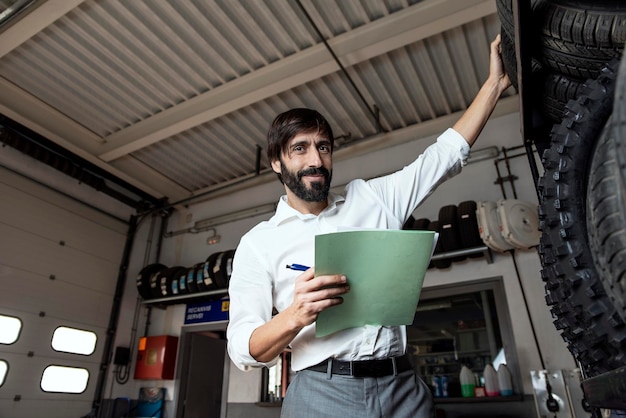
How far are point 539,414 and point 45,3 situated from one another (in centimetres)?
511

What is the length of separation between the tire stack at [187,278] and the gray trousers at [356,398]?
3.80 m

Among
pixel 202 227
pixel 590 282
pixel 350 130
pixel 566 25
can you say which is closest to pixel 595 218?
pixel 590 282

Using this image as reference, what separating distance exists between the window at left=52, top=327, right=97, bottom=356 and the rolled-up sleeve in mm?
4860

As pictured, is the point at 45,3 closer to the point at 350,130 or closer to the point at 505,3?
the point at 350,130

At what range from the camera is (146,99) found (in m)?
4.59

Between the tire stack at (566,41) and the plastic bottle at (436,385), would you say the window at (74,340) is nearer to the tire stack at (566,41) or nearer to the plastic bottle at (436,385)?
the plastic bottle at (436,385)

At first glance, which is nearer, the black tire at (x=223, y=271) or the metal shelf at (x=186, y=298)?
the black tire at (x=223, y=271)

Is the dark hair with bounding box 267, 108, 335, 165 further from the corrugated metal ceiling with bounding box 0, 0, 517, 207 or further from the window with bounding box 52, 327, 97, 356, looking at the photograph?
the window with bounding box 52, 327, 97, 356

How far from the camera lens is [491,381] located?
3.58 m

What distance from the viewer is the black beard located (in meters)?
1.30

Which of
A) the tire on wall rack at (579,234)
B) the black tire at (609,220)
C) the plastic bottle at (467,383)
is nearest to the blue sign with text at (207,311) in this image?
the plastic bottle at (467,383)

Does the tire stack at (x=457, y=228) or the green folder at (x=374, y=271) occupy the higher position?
the tire stack at (x=457, y=228)

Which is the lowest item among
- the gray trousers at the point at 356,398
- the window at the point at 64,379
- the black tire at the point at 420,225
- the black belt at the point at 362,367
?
the gray trousers at the point at 356,398

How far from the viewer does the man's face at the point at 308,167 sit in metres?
1.30
